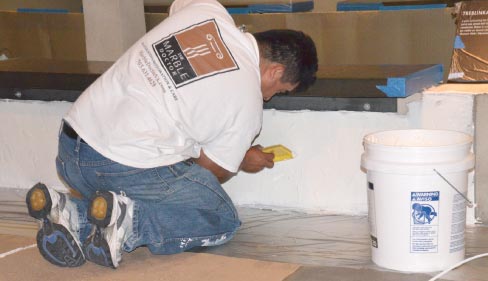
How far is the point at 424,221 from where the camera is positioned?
240cm

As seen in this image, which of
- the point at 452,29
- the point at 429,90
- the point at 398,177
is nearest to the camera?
the point at 398,177

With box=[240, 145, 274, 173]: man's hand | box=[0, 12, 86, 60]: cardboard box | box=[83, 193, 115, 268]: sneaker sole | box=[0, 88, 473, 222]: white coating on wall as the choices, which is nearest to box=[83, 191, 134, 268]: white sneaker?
box=[83, 193, 115, 268]: sneaker sole

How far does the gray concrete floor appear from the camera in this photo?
2451mm

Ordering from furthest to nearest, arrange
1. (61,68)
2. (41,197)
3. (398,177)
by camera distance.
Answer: (61,68), (41,197), (398,177)

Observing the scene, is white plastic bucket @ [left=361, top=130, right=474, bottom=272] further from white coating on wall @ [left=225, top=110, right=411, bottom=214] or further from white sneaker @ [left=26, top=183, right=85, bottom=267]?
white sneaker @ [left=26, top=183, right=85, bottom=267]

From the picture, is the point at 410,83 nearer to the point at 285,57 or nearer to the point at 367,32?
the point at 285,57

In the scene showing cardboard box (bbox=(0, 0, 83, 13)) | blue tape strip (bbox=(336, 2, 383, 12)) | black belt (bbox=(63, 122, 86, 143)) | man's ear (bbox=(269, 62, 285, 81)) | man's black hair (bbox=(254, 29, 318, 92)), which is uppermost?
man's black hair (bbox=(254, 29, 318, 92))

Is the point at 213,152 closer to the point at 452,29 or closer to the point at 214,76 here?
the point at 214,76

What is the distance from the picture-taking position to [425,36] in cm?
477

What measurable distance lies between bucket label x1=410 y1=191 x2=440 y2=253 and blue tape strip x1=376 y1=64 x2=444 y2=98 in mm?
479

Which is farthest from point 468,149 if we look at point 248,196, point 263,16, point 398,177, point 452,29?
point 263,16

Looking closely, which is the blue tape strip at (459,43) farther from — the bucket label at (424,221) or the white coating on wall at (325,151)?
the bucket label at (424,221)

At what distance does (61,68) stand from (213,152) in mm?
1166

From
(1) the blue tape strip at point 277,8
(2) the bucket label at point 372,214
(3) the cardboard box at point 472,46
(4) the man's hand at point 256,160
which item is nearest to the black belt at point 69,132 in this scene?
(4) the man's hand at point 256,160
